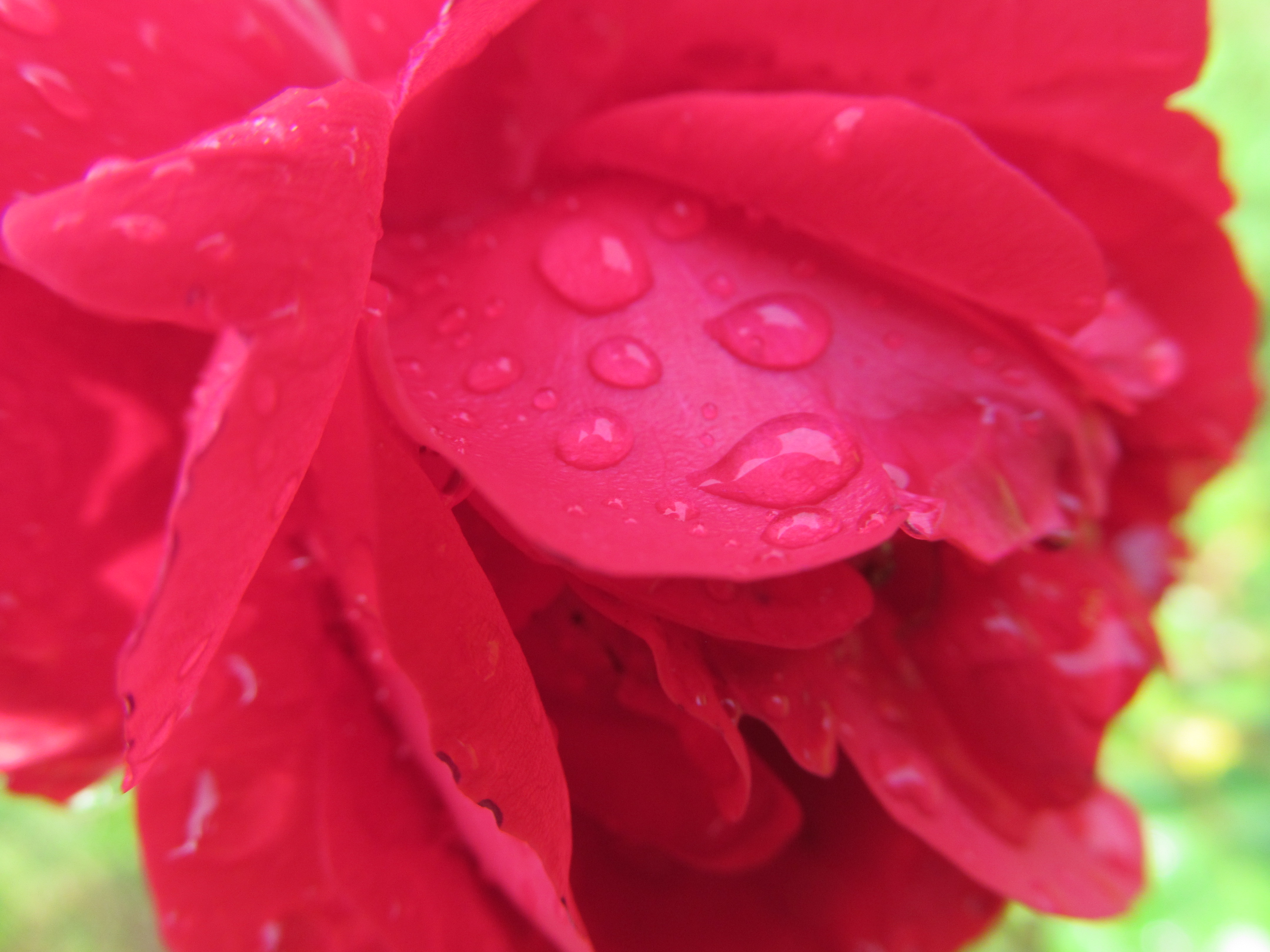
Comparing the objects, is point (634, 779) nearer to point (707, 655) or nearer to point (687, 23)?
point (707, 655)

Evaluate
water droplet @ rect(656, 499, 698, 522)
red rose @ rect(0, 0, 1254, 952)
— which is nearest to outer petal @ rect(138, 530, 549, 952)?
red rose @ rect(0, 0, 1254, 952)

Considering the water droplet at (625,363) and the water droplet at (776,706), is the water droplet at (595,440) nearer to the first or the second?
the water droplet at (625,363)

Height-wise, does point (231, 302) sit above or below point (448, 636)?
above

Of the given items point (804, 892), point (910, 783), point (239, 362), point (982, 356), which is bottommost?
point (804, 892)

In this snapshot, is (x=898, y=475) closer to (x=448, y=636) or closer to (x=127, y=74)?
(x=448, y=636)

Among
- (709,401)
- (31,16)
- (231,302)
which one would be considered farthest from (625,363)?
(31,16)

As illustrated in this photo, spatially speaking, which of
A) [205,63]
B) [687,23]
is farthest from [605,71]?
[205,63]
